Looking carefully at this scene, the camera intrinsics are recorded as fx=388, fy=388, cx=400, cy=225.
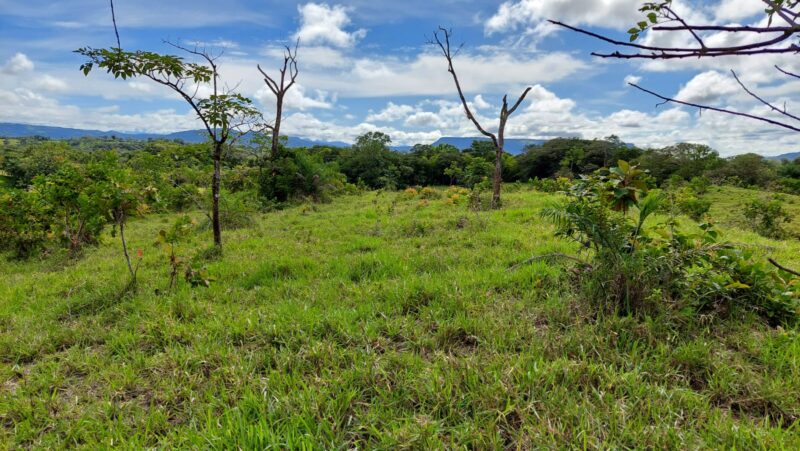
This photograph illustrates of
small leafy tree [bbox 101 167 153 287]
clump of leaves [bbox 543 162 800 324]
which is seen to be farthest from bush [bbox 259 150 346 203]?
clump of leaves [bbox 543 162 800 324]

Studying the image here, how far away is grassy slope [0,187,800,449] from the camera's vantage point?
87.6 inches

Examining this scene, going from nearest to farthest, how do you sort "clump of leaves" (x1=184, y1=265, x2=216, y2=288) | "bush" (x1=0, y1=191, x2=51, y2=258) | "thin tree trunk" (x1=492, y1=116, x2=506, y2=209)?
"clump of leaves" (x1=184, y1=265, x2=216, y2=288), "bush" (x1=0, y1=191, x2=51, y2=258), "thin tree trunk" (x1=492, y1=116, x2=506, y2=209)

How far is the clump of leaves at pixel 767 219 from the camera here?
39.5 ft

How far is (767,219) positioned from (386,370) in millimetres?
15665

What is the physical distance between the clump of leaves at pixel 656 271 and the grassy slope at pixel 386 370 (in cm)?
24

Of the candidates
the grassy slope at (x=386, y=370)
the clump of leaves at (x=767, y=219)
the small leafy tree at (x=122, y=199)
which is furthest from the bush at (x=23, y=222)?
the clump of leaves at (x=767, y=219)

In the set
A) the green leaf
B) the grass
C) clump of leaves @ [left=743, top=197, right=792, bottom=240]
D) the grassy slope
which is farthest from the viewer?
the grass

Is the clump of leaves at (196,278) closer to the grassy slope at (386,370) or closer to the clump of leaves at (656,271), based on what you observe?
the grassy slope at (386,370)

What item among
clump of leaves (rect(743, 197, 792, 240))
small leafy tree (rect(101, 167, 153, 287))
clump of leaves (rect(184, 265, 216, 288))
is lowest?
clump of leaves (rect(184, 265, 216, 288))

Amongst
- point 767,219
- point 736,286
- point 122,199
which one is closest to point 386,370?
point 736,286

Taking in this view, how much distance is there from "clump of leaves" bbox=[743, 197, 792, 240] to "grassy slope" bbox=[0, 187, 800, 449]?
481 inches

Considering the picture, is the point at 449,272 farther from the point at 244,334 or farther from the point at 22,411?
the point at 22,411

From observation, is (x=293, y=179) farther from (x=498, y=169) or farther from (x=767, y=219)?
(x=767, y=219)

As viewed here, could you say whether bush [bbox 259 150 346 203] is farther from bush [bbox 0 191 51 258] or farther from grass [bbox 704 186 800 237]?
grass [bbox 704 186 800 237]
